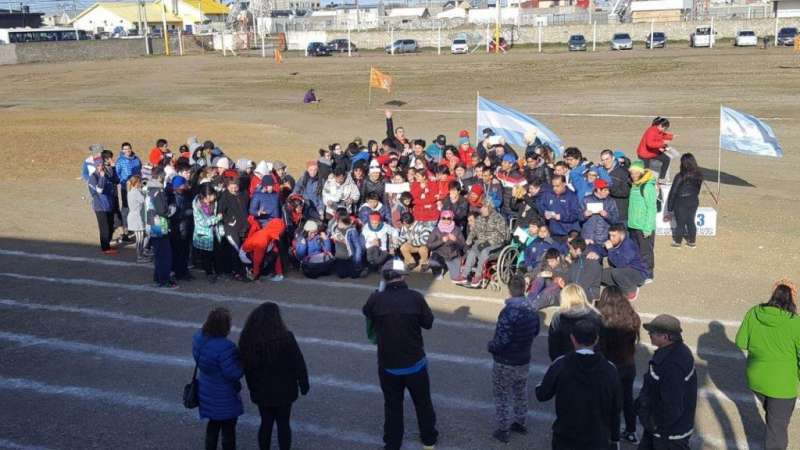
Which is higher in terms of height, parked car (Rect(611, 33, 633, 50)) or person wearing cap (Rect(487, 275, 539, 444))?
parked car (Rect(611, 33, 633, 50))

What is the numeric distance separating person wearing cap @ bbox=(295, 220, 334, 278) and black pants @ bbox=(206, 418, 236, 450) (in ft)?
17.9

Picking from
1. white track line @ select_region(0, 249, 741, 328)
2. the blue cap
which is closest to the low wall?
white track line @ select_region(0, 249, 741, 328)

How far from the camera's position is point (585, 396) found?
530 centimetres

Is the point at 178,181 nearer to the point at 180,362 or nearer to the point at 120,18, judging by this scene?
the point at 180,362

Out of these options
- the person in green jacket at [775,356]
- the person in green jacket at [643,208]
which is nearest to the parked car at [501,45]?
the person in green jacket at [643,208]

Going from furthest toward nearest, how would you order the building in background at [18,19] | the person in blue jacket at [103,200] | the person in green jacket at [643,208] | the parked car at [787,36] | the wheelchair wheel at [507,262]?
the building in background at [18,19], the parked car at [787,36], the person in blue jacket at [103,200], the person in green jacket at [643,208], the wheelchair wheel at [507,262]

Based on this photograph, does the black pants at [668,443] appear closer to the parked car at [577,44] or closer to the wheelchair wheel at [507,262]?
the wheelchair wheel at [507,262]

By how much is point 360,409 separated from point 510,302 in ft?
6.68

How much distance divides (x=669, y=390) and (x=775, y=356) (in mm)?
1282

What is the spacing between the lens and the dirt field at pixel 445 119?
1178 centimetres

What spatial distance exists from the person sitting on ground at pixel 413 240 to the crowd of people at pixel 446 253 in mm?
24

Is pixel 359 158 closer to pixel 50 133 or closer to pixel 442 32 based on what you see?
pixel 50 133

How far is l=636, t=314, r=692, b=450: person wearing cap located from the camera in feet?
18.5

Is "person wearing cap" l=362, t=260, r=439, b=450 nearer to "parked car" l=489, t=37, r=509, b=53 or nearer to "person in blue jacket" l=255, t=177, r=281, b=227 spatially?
"person in blue jacket" l=255, t=177, r=281, b=227
